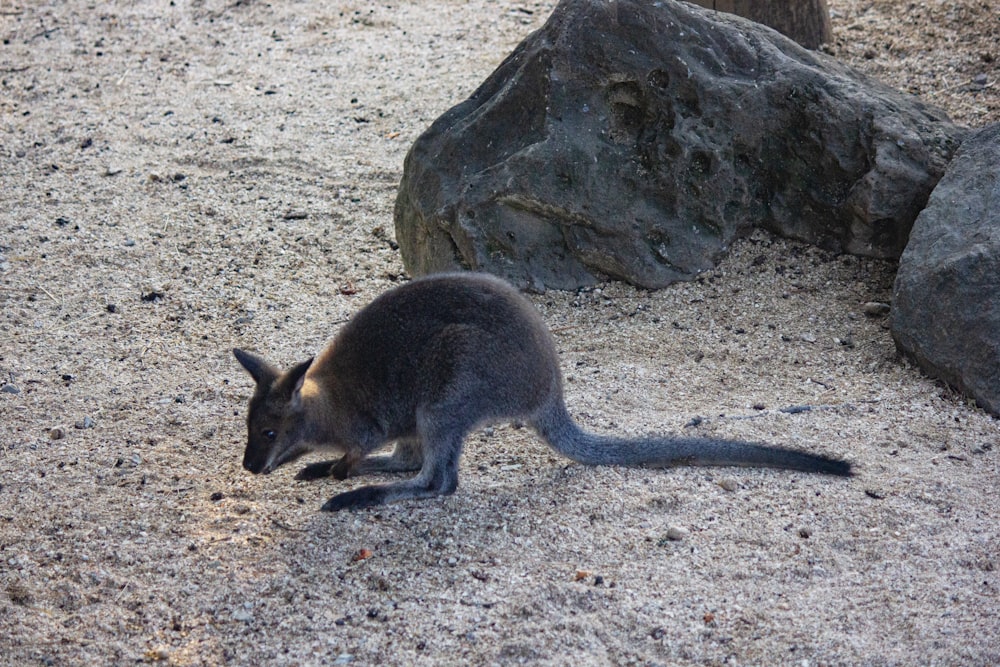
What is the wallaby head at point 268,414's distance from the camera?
470cm

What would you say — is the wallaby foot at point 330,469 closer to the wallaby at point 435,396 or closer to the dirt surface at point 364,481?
the wallaby at point 435,396

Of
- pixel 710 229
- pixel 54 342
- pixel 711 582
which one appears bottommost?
pixel 54 342

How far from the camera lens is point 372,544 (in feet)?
14.8

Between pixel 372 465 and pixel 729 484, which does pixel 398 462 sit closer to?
pixel 372 465

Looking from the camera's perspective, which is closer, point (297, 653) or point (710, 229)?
point (297, 653)

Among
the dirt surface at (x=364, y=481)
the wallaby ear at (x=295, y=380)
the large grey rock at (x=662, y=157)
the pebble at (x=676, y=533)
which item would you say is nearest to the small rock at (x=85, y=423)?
the dirt surface at (x=364, y=481)

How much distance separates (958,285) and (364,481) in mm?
3060

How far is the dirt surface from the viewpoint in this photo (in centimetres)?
399

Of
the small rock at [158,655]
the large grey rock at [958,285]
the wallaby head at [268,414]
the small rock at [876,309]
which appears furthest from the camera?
the small rock at [876,309]

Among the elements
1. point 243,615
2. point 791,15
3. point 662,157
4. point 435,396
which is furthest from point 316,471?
point 791,15

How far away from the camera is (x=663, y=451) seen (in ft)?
16.0

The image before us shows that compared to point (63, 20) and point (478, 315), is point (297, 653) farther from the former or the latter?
point (63, 20)

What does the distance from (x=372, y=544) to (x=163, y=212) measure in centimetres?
418

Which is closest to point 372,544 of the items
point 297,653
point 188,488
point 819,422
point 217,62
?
point 297,653
